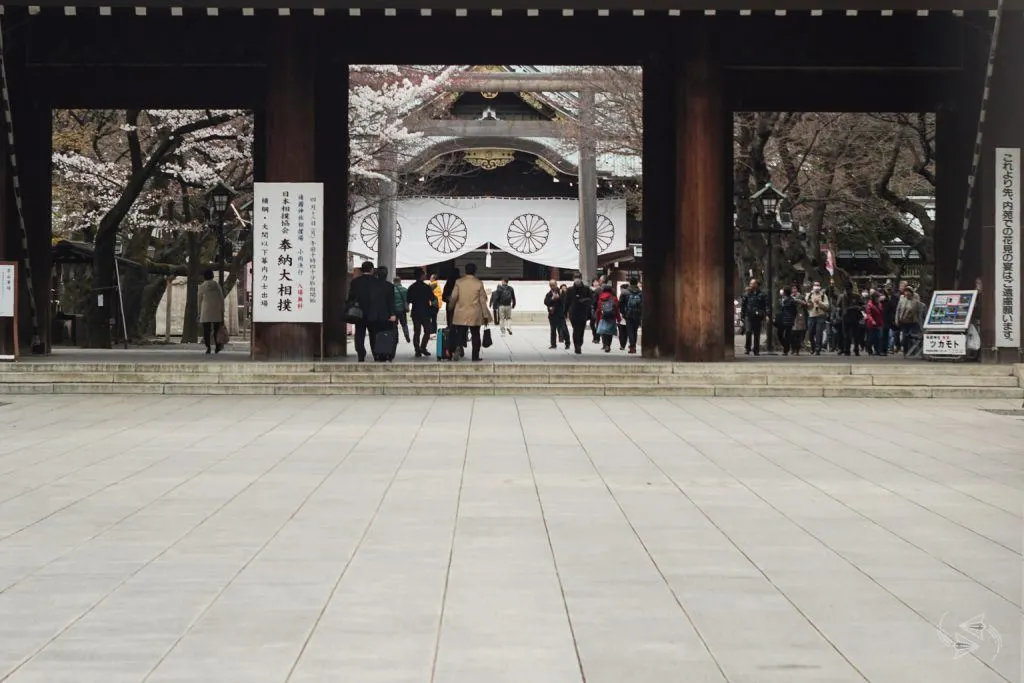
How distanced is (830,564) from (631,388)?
12.0 m

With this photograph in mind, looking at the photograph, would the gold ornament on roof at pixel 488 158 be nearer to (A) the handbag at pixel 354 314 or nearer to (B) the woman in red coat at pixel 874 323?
(B) the woman in red coat at pixel 874 323

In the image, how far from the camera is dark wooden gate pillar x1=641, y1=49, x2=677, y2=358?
22250 mm

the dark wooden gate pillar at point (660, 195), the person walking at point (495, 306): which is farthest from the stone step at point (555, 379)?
the person walking at point (495, 306)

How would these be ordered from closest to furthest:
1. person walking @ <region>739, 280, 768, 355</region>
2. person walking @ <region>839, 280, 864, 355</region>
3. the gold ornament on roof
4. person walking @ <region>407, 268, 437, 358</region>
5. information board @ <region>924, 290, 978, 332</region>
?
information board @ <region>924, 290, 978, 332</region> → person walking @ <region>407, 268, 437, 358</region> → person walking @ <region>739, 280, 768, 355</region> → person walking @ <region>839, 280, 864, 355</region> → the gold ornament on roof

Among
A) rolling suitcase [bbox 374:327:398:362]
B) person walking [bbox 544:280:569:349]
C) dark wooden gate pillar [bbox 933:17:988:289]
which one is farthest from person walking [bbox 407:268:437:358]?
dark wooden gate pillar [bbox 933:17:988:289]

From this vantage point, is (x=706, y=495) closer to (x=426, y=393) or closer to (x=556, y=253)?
(x=426, y=393)

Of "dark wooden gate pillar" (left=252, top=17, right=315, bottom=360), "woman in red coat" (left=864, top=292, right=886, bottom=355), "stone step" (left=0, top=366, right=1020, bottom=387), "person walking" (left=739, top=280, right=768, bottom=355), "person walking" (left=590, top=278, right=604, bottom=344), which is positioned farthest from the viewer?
"person walking" (left=590, top=278, right=604, bottom=344)

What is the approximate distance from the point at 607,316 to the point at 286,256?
9.39m

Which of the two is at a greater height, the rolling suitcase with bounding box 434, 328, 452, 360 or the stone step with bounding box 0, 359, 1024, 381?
the rolling suitcase with bounding box 434, 328, 452, 360

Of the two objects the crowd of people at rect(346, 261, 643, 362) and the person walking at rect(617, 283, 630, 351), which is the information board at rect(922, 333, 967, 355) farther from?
the person walking at rect(617, 283, 630, 351)

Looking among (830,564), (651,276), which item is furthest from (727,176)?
(830,564)

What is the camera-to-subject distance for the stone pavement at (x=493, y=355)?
21927 mm

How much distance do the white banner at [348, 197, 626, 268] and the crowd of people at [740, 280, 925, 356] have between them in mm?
17914

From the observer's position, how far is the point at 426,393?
19.0 meters
